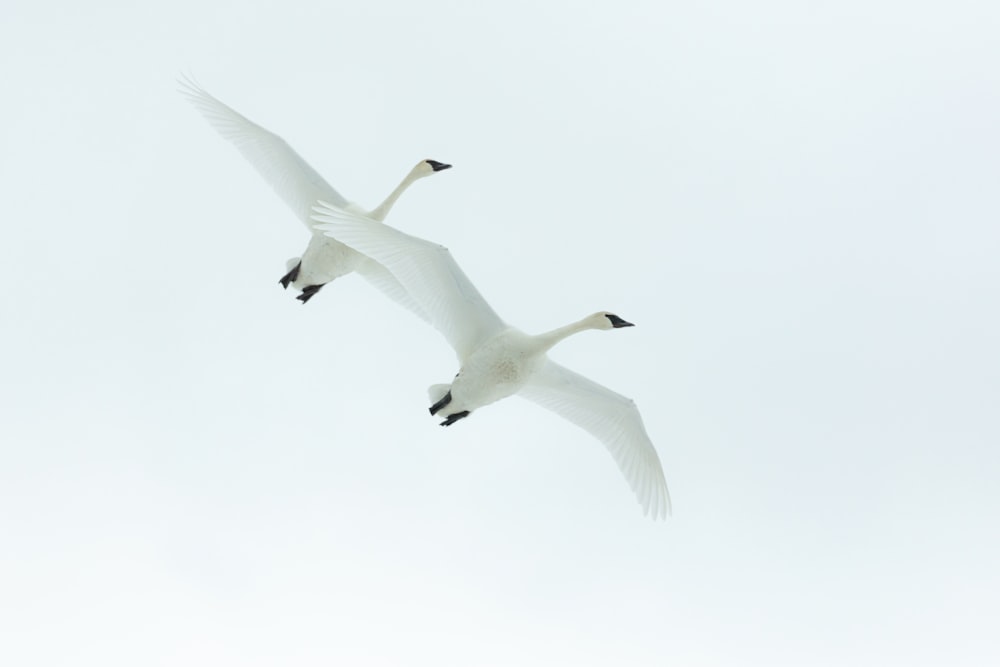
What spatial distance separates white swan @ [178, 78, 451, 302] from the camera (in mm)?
24891

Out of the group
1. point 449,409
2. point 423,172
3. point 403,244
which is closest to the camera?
point 403,244

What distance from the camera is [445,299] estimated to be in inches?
862

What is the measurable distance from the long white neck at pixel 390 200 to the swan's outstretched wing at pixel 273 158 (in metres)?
0.90

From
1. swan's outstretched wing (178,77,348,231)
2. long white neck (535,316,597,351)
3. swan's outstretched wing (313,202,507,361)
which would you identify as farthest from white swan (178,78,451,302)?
long white neck (535,316,597,351)

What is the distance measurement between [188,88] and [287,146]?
7.21 feet

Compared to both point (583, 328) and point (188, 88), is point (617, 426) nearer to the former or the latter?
point (583, 328)

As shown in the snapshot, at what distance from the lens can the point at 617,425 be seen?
2323 centimetres

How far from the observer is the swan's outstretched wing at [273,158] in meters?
25.0

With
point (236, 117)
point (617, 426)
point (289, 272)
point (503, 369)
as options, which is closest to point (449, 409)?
point (503, 369)

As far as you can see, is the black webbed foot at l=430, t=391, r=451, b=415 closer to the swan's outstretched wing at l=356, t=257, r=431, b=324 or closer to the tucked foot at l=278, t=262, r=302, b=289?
the swan's outstretched wing at l=356, t=257, r=431, b=324

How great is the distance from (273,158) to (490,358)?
6336mm

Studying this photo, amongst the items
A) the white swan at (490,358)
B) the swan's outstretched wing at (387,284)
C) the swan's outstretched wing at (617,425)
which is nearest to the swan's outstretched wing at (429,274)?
the white swan at (490,358)

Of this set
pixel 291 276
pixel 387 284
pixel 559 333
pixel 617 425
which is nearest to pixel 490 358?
pixel 559 333

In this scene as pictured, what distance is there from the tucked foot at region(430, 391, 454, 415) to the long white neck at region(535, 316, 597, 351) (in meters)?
1.83
